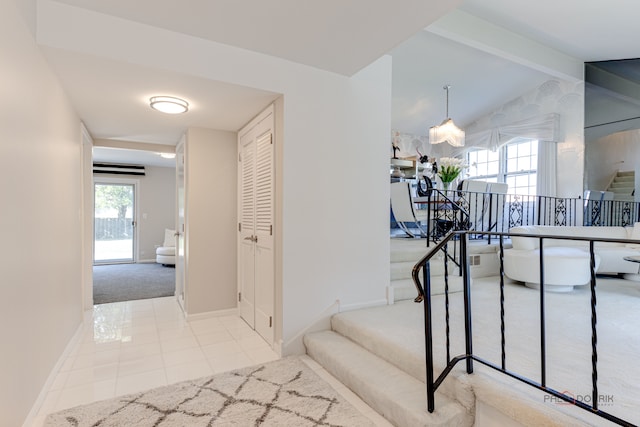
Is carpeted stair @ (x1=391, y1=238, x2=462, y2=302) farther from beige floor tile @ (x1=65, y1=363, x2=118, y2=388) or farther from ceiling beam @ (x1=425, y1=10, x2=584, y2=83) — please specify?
ceiling beam @ (x1=425, y1=10, x2=584, y2=83)

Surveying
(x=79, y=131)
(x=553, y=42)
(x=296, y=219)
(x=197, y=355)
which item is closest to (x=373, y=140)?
(x=296, y=219)

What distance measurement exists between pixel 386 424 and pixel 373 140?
2.24 meters

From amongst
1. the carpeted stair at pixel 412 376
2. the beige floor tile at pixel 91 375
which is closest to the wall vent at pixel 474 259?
the carpeted stair at pixel 412 376

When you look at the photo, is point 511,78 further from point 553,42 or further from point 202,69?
point 202,69

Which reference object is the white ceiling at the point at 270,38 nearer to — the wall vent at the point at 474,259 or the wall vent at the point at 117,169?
the wall vent at the point at 474,259

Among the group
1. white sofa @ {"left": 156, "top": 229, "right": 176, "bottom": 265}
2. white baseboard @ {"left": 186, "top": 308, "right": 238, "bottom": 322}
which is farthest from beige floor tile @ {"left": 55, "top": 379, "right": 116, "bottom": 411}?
white sofa @ {"left": 156, "top": 229, "right": 176, "bottom": 265}

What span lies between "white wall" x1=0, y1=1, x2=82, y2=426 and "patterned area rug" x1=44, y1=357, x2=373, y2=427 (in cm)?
40

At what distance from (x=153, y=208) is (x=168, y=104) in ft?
20.2

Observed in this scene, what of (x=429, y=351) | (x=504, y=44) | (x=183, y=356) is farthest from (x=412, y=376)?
(x=504, y=44)

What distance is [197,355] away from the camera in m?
2.72

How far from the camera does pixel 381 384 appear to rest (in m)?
1.98

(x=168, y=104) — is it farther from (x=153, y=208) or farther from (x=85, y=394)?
(x=153, y=208)

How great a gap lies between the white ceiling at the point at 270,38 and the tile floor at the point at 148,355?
2133 mm

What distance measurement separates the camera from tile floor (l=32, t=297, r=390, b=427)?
2.18 metres
